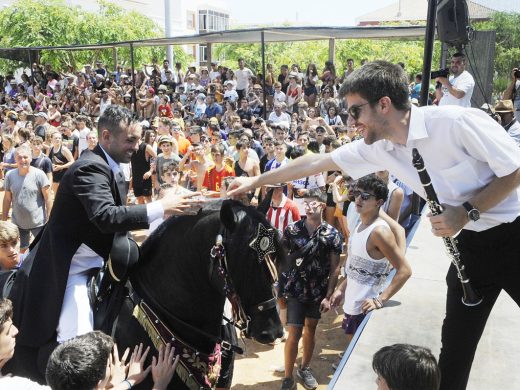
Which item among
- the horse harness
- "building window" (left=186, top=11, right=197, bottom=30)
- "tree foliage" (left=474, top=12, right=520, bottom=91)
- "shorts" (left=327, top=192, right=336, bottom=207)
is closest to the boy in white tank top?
the horse harness

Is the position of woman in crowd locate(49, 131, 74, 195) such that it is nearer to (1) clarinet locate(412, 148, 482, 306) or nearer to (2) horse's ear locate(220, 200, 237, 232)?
(2) horse's ear locate(220, 200, 237, 232)

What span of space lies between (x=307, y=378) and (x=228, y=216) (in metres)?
3.13

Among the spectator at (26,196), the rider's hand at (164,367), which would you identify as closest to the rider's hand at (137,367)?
the rider's hand at (164,367)

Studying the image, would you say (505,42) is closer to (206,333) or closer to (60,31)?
(206,333)

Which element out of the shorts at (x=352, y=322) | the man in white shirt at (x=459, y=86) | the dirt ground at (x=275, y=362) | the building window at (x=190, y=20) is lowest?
the dirt ground at (x=275, y=362)

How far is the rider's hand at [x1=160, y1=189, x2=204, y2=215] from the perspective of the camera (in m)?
2.82

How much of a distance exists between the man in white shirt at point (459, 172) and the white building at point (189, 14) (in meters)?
58.1

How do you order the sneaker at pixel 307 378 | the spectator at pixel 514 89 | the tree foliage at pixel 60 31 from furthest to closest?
the tree foliage at pixel 60 31 → the spectator at pixel 514 89 → the sneaker at pixel 307 378

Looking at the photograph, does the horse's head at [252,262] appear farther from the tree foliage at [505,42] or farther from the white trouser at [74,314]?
the tree foliage at [505,42]

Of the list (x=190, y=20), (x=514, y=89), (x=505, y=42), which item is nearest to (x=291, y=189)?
(x=514, y=89)

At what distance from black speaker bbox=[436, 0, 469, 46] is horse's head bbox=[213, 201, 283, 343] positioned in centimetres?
513

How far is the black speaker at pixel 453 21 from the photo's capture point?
6.57 m

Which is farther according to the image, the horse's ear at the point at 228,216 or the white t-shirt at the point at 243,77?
the white t-shirt at the point at 243,77

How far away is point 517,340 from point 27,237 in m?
6.81
